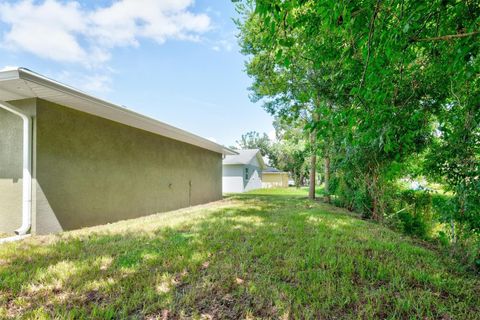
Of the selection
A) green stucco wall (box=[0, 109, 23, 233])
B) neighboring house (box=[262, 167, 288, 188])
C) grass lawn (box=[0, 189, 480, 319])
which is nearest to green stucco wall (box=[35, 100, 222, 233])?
green stucco wall (box=[0, 109, 23, 233])

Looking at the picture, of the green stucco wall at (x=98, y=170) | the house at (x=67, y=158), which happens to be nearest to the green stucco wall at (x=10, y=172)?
the house at (x=67, y=158)

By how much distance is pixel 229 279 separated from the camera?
8.47 ft

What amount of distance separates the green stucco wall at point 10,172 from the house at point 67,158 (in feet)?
0.07

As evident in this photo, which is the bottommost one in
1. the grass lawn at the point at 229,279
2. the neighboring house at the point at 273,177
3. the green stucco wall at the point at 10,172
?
the neighboring house at the point at 273,177

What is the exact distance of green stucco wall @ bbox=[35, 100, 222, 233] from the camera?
4.66 m

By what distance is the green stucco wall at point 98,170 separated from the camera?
4.66m

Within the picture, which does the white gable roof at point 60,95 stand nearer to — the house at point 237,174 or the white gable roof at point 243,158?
the white gable roof at point 243,158

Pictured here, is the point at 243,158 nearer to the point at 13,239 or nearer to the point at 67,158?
the point at 67,158

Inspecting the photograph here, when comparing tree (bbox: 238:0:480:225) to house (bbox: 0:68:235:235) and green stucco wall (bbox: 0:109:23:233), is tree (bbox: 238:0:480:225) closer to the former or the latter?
house (bbox: 0:68:235:235)

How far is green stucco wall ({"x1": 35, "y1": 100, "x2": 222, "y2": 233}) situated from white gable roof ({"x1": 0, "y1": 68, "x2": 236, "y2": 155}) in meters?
0.24

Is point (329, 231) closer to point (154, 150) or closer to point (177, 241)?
point (177, 241)

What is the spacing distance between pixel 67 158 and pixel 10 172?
42.2 inches

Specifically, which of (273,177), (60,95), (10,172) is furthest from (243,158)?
(60,95)

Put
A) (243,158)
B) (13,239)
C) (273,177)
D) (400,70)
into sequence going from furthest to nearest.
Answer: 1. (273,177)
2. (243,158)
3. (13,239)
4. (400,70)
